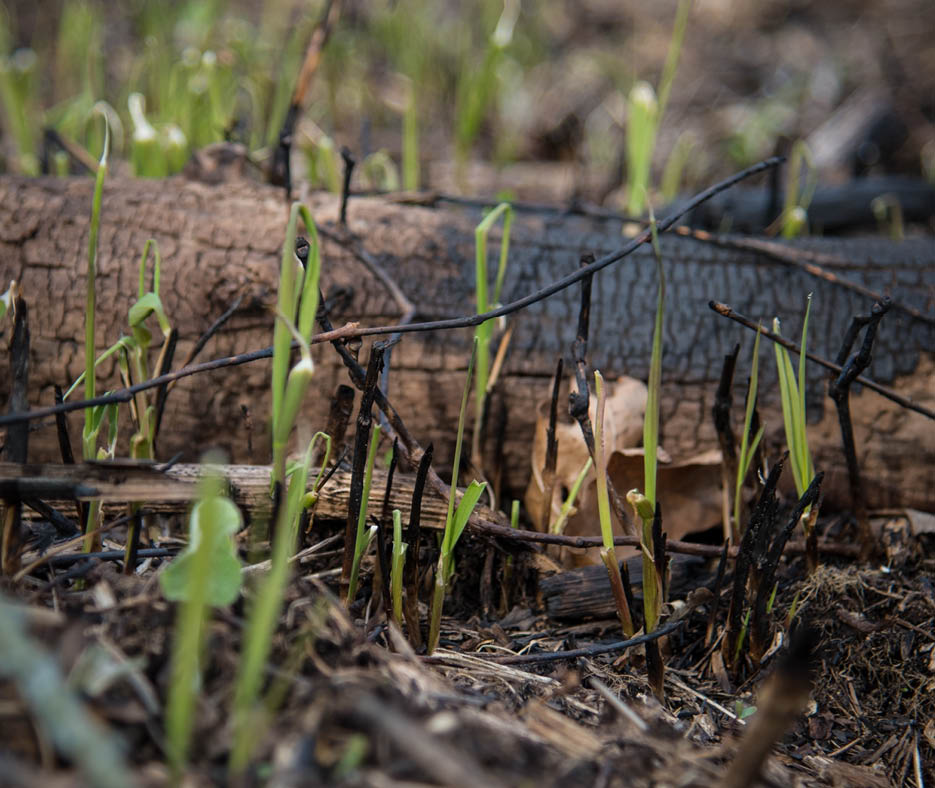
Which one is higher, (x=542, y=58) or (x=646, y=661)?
(x=542, y=58)

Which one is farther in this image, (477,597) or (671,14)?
(671,14)

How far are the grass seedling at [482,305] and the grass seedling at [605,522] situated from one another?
0.24 m

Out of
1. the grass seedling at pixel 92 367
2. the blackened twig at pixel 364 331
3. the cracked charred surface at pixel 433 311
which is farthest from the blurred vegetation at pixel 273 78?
the blackened twig at pixel 364 331

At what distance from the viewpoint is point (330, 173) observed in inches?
75.2

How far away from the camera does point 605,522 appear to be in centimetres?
101

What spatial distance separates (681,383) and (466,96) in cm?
147

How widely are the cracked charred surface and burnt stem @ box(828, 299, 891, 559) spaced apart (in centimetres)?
18

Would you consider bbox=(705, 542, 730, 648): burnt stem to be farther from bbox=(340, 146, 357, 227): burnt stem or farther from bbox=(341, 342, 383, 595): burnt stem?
bbox=(340, 146, 357, 227): burnt stem

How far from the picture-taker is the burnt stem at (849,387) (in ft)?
3.62

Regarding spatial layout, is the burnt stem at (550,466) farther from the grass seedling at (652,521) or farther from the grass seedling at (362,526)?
the grass seedling at (362,526)

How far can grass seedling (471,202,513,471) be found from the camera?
116cm

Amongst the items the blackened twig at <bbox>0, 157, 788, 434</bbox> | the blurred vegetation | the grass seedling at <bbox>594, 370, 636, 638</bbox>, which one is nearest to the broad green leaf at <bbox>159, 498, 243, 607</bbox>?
the blackened twig at <bbox>0, 157, 788, 434</bbox>

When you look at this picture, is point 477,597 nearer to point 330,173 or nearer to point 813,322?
point 813,322

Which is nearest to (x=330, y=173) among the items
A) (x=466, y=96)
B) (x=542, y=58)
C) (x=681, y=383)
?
(x=466, y=96)
